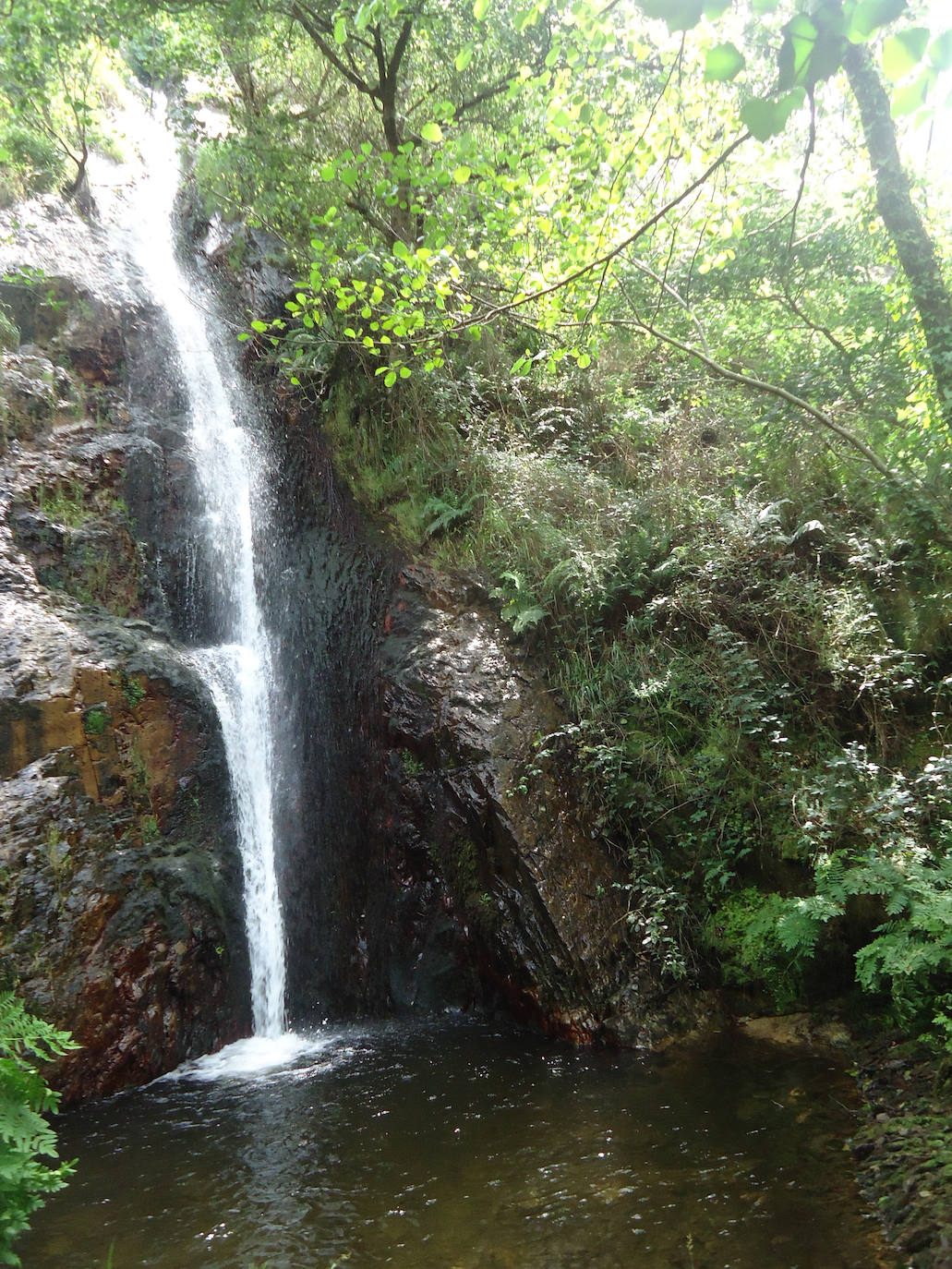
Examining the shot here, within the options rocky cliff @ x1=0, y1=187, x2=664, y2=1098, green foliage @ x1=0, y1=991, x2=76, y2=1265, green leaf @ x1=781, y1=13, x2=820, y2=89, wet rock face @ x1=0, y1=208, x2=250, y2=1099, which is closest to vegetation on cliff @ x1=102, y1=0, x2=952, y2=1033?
rocky cliff @ x1=0, y1=187, x2=664, y2=1098

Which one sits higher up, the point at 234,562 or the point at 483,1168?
the point at 234,562

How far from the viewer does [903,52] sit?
1.56m

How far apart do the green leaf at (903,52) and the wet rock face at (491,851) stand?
565 centimetres

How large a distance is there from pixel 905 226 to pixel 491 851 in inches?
240

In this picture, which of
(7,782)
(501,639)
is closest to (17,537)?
(7,782)

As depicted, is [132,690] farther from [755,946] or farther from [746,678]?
[755,946]

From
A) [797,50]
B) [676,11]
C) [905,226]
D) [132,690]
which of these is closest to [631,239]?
[797,50]

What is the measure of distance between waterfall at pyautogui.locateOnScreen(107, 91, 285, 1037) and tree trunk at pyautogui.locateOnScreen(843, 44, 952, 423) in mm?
6873

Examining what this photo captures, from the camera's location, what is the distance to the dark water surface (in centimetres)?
356

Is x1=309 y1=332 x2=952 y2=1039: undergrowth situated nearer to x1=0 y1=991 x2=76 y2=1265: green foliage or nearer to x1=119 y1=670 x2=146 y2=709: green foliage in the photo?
x1=119 y1=670 x2=146 y2=709: green foliage

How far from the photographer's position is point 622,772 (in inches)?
265

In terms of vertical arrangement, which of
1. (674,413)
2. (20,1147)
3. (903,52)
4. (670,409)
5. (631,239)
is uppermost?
(670,409)

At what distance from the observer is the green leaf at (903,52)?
1.55m

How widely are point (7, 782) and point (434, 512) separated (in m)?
4.83
